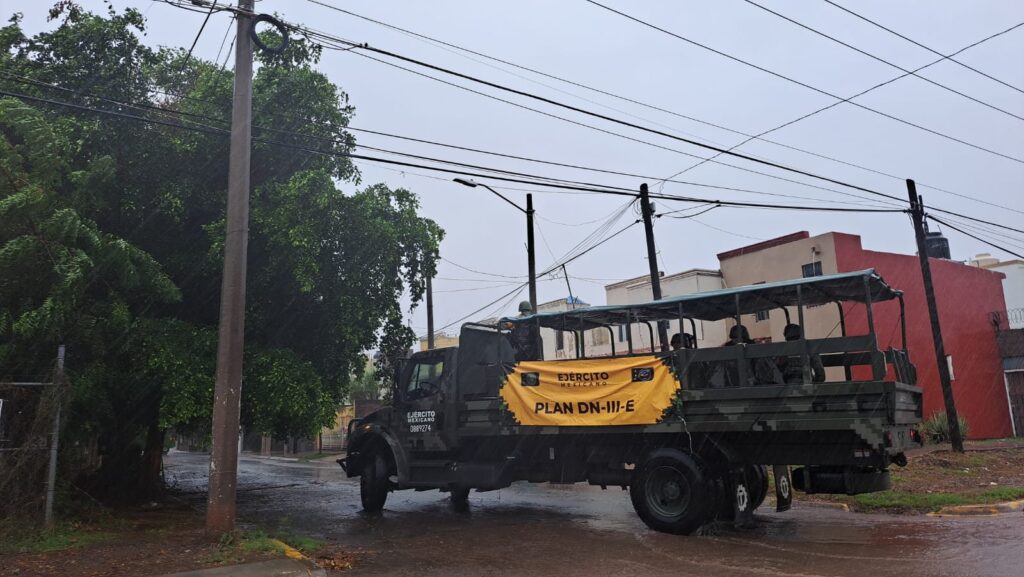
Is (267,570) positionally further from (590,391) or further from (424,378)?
(424,378)

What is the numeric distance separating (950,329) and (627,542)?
81.8 feet

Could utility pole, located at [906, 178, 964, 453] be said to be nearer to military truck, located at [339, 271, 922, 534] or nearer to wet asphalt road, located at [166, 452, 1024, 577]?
wet asphalt road, located at [166, 452, 1024, 577]

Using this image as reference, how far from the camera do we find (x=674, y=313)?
1113cm

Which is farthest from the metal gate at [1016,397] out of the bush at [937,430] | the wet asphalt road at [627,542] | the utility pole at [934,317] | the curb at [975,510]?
the wet asphalt road at [627,542]

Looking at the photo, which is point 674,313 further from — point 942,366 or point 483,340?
point 942,366

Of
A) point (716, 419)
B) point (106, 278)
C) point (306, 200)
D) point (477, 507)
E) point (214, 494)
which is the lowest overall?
point (477, 507)

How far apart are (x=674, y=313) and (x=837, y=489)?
3408mm

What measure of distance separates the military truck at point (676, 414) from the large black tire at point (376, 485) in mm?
38

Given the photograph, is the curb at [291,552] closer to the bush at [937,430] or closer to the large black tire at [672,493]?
the large black tire at [672,493]

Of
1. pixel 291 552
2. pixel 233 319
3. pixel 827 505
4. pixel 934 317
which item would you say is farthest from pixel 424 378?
pixel 934 317

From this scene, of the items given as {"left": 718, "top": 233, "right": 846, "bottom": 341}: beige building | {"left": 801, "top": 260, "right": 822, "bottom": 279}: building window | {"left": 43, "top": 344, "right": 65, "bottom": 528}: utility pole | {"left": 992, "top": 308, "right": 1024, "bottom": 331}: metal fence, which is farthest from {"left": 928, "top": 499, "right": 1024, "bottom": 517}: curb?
{"left": 992, "top": 308, "right": 1024, "bottom": 331}: metal fence

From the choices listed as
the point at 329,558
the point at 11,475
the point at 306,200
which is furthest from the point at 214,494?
the point at 306,200

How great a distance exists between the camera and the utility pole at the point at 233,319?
873cm

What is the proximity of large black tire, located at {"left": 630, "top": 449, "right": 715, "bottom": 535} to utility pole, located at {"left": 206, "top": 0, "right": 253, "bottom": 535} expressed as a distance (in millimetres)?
5509
